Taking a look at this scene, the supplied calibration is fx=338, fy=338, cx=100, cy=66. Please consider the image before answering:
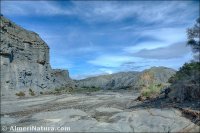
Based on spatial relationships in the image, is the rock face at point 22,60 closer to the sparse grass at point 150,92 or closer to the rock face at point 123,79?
the sparse grass at point 150,92

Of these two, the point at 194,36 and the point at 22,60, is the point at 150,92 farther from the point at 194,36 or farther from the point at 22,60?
the point at 22,60

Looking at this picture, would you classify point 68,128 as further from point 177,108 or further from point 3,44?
point 3,44

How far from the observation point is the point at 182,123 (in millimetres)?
13242

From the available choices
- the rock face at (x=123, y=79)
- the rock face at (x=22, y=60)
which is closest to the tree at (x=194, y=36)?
the rock face at (x=22, y=60)

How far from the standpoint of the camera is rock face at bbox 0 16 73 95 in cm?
4762

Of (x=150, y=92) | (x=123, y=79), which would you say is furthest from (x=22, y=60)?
(x=123, y=79)

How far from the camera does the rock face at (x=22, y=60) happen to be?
1875 inches

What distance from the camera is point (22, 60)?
53.9 metres

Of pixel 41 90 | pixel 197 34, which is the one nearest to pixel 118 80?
pixel 41 90

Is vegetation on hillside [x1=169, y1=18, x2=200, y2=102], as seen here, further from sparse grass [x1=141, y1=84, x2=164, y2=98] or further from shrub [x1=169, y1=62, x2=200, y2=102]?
sparse grass [x1=141, y1=84, x2=164, y2=98]

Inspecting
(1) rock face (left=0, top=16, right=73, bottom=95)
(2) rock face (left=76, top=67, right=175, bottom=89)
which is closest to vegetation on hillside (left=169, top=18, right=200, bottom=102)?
(1) rock face (left=0, top=16, right=73, bottom=95)

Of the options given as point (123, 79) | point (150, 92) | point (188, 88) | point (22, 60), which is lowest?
point (150, 92)

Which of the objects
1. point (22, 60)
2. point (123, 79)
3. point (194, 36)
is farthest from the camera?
point (123, 79)

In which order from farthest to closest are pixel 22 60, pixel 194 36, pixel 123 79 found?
1. pixel 123 79
2. pixel 22 60
3. pixel 194 36
